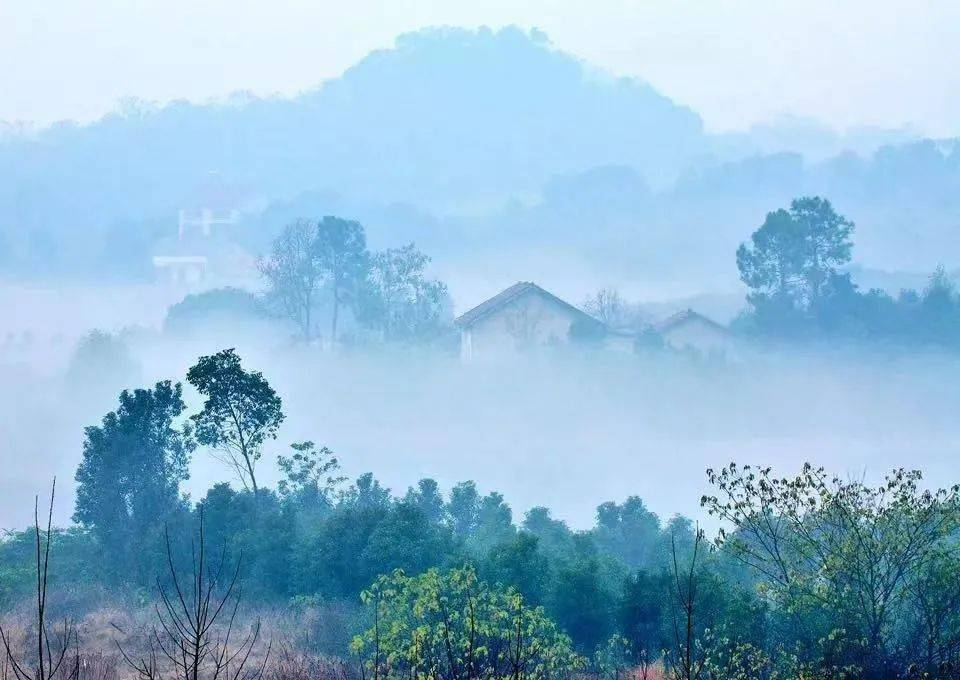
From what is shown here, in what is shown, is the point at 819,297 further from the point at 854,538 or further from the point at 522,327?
the point at 854,538

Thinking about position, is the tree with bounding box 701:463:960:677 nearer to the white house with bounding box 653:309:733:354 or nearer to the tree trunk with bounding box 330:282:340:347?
the white house with bounding box 653:309:733:354

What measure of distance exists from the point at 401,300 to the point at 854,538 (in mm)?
53815

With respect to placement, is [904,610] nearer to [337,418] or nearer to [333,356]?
[333,356]

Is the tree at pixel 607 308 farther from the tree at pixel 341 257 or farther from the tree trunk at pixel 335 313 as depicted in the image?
the tree trunk at pixel 335 313

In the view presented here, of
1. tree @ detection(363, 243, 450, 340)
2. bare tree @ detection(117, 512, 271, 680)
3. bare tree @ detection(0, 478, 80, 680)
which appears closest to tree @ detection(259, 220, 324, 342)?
tree @ detection(363, 243, 450, 340)

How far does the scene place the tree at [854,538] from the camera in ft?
74.7

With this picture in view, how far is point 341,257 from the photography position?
7494 cm

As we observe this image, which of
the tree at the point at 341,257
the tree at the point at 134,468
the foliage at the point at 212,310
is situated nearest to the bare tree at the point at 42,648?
the tree at the point at 134,468

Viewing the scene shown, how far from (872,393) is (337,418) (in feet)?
118

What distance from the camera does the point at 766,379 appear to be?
75.9m

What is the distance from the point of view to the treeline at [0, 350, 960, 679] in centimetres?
2284

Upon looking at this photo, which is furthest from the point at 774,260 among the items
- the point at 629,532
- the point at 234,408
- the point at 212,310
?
the point at 212,310

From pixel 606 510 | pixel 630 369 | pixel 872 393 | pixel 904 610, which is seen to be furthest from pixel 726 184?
pixel 904 610

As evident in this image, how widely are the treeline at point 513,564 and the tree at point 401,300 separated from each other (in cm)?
2791
